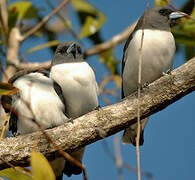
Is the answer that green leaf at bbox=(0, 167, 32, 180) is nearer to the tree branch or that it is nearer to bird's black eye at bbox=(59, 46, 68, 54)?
the tree branch

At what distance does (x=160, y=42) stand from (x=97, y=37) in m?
2.34

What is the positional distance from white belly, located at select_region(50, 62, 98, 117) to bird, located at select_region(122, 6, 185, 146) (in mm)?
451

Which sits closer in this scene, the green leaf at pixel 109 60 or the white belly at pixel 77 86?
the white belly at pixel 77 86

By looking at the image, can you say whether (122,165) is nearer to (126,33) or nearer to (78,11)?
(126,33)

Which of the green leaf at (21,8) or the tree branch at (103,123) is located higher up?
the green leaf at (21,8)

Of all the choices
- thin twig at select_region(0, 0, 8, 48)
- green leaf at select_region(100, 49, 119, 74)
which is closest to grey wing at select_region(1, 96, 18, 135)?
thin twig at select_region(0, 0, 8, 48)

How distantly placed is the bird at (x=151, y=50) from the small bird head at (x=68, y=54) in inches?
21.8

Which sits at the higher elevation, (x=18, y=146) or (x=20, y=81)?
(x=20, y=81)

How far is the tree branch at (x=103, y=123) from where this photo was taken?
362 cm

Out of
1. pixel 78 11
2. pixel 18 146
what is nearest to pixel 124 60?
pixel 18 146

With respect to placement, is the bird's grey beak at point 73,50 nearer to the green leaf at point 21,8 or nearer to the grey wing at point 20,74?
the grey wing at point 20,74

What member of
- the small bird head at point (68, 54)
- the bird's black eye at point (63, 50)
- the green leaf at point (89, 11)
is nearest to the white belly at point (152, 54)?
the small bird head at point (68, 54)

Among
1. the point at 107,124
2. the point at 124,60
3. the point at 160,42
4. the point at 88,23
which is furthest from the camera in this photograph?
the point at 88,23

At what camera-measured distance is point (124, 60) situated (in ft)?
15.5
